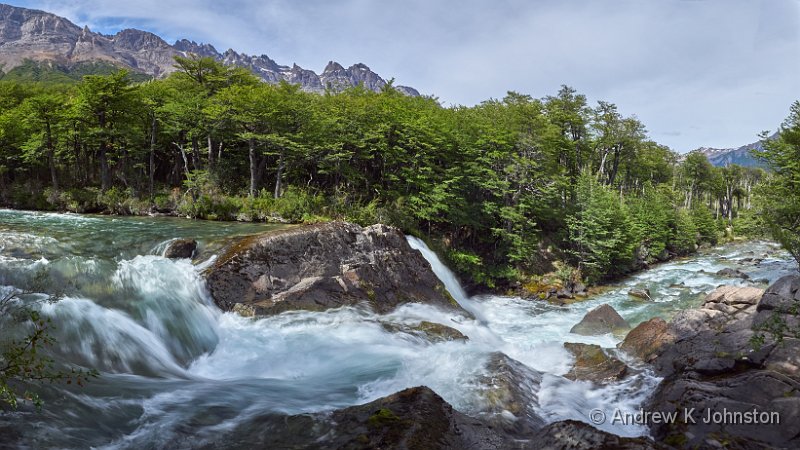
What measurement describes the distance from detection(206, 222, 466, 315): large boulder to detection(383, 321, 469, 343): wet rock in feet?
6.30

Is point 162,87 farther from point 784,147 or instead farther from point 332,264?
point 784,147

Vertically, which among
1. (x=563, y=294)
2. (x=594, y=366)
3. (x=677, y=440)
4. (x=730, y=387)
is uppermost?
(x=730, y=387)

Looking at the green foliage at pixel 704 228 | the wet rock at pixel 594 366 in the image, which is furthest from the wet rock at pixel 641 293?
the green foliage at pixel 704 228

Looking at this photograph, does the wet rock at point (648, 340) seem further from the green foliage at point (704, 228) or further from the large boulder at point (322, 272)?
the green foliage at point (704, 228)

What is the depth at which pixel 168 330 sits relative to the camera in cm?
1073

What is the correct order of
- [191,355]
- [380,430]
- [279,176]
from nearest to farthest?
[380,430] → [191,355] → [279,176]

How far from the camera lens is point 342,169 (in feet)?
83.0

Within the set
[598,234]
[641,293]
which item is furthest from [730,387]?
[598,234]

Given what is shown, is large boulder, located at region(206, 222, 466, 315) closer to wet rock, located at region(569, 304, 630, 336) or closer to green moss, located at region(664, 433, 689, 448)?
wet rock, located at region(569, 304, 630, 336)

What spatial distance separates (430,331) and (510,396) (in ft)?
16.8

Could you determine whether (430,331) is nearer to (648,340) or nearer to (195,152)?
(648,340)

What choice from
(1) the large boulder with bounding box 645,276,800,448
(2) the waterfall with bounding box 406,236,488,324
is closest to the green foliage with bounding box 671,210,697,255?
(2) the waterfall with bounding box 406,236,488,324

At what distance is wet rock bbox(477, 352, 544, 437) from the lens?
23.6 feet

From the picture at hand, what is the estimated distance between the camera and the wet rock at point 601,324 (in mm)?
17141
